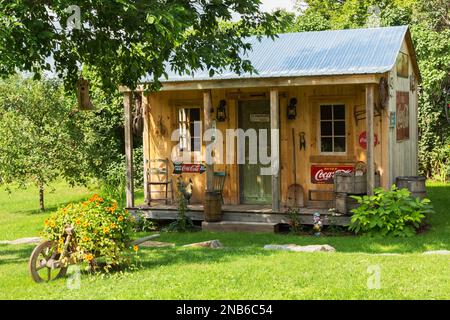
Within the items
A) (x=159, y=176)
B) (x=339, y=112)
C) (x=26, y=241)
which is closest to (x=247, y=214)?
(x=159, y=176)

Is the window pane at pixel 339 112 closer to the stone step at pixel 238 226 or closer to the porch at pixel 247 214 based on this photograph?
the porch at pixel 247 214

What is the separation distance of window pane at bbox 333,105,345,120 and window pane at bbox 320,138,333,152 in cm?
48

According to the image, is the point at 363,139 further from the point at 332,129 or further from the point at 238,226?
the point at 238,226

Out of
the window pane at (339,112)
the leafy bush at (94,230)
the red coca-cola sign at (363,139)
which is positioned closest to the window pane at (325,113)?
the window pane at (339,112)

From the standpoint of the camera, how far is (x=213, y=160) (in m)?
13.9

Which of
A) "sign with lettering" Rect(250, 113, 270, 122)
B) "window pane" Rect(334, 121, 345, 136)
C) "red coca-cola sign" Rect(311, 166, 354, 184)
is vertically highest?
"sign with lettering" Rect(250, 113, 270, 122)

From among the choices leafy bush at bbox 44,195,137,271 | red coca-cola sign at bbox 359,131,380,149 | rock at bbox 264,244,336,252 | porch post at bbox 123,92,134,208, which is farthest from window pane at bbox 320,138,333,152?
leafy bush at bbox 44,195,137,271

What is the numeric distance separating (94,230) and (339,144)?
282 inches

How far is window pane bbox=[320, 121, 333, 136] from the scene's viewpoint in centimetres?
1384

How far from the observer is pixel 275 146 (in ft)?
43.4

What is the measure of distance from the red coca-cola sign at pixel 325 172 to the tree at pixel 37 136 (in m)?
6.58

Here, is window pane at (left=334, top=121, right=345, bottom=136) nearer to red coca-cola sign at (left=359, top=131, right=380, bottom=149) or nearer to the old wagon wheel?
red coca-cola sign at (left=359, top=131, right=380, bottom=149)
